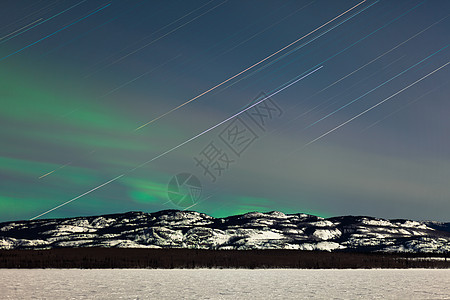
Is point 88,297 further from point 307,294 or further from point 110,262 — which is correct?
point 110,262

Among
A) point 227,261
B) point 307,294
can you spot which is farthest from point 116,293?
point 227,261

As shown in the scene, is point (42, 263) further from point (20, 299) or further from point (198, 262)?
point (20, 299)

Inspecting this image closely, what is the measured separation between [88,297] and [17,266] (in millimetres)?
52546

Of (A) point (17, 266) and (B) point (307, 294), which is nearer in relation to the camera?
(B) point (307, 294)

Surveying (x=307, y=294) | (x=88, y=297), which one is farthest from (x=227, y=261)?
(x=88, y=297)

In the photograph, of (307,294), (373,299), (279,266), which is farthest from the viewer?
(279,266)

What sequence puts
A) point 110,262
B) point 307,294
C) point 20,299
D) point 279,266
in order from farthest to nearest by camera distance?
point 279,266, point 110,262, point 307,294, point 20,299

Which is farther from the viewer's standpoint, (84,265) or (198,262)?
(198,262)

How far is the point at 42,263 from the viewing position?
8412cm

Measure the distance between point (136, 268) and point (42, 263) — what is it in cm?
1687

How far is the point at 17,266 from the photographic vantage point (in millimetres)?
81062

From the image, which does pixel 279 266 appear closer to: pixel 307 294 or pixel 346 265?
pixel 346 265

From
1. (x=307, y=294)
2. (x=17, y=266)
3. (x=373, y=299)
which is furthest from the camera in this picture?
(x=17, y=266)

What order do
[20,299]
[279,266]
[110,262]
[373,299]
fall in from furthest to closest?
[279,266] → [110,262] → [373,299] → [20,299]
